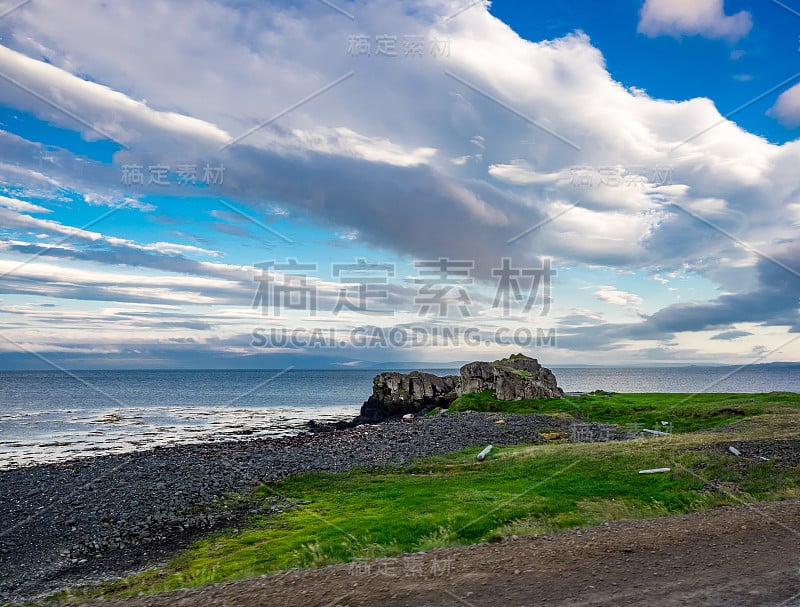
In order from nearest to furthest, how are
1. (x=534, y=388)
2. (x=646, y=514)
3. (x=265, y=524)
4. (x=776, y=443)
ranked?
1. (x=646, y=514)
2. (x=265, y=524)
3. (x=776, y=443)
4. (x=534, y=388)

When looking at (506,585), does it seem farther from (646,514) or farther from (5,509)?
(5,509)

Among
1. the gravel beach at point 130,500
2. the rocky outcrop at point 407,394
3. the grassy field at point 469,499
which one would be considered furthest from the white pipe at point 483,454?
the rocky outcrop at point 407,394

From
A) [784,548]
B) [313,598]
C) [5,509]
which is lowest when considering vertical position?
[5,509]

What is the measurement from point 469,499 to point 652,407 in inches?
1968

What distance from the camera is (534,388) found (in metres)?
78.5

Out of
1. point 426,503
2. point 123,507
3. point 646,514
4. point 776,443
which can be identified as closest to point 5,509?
point 123,507

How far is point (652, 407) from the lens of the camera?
65.1m

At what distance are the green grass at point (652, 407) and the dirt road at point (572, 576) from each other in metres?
33.8

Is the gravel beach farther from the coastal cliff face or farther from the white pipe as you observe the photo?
the coastal cliff face

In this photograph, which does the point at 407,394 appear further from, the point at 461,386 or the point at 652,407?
the point at 652,407

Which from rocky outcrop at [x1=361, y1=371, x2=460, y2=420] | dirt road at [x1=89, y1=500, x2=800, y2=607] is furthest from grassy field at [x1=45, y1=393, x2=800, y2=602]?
rocky outcrop at [x1=361, y1=371, x2=460, y2=420]

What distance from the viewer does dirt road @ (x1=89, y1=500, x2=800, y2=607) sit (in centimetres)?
1234

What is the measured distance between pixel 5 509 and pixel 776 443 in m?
39.7

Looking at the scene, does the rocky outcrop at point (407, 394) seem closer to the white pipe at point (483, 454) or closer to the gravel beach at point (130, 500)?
the gravel beach at point (130, 500)
